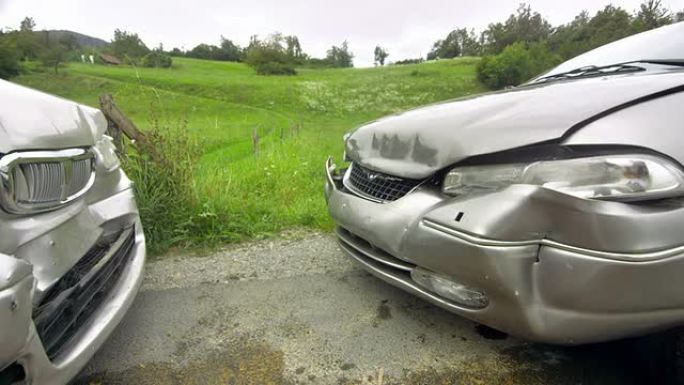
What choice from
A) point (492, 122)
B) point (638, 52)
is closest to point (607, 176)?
point (492, 122)

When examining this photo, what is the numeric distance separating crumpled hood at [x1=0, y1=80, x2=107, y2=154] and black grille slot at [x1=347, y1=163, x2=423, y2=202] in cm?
122

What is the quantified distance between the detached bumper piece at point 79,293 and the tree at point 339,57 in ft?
312

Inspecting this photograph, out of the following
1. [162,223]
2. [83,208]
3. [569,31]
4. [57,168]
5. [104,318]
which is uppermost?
[569,31]

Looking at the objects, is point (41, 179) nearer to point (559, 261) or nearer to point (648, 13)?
point (559, 261)

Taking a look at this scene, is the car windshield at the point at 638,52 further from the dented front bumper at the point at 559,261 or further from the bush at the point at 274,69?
the bush at the point at 274,69

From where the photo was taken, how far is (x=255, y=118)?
97.1 ft

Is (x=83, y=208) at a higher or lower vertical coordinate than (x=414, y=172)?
lower

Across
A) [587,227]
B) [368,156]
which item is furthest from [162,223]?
[587,227]

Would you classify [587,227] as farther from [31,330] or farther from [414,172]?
[31,330]

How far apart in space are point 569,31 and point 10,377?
71.0 meters

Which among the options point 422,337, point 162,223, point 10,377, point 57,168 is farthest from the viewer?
point 162,223

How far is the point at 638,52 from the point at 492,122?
57.3 inches

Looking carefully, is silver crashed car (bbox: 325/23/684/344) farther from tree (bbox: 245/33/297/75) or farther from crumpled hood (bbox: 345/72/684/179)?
tree (bbox: 245/33/297/75)

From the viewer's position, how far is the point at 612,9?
52031 mm
